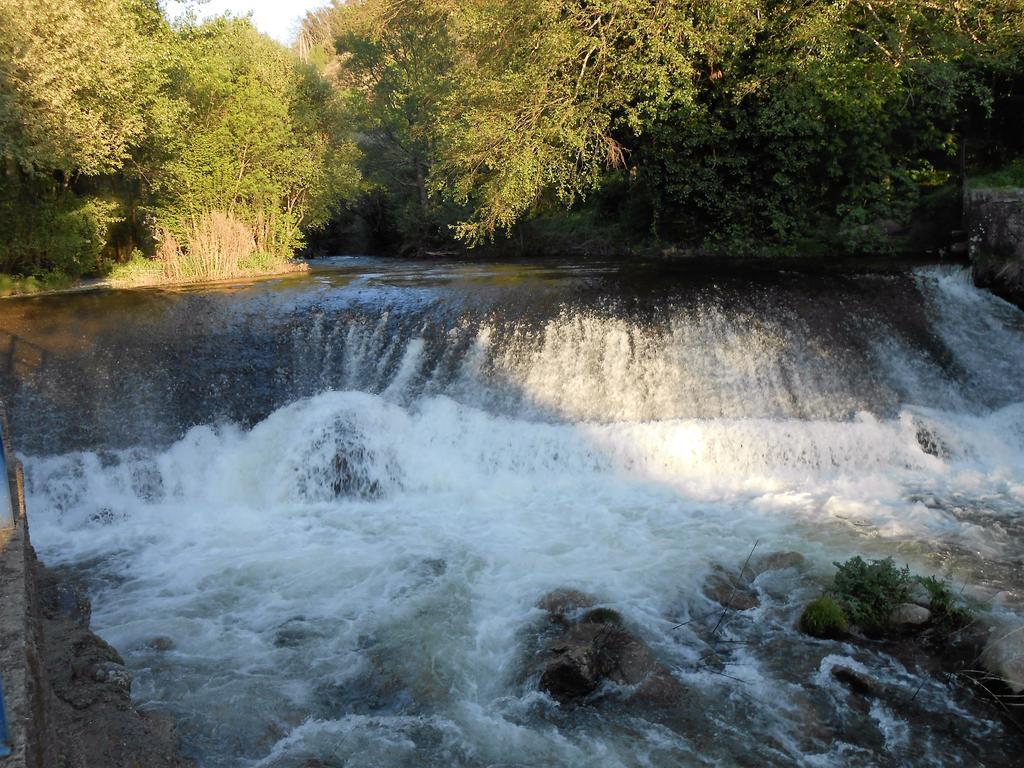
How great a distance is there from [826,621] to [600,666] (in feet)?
5.54

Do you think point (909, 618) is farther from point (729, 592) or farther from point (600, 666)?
point (600, 666)

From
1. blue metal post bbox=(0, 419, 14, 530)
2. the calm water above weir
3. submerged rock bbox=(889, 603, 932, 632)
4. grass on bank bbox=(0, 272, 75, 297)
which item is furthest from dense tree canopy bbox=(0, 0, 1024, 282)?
submerged rock bbox=(889, 603, 932, 632)

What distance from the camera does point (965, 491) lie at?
7984mm

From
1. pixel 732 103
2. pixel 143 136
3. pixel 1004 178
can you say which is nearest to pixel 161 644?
pixel 143 136

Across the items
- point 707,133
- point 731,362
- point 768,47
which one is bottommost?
point 731,362

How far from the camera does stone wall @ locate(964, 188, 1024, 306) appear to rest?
10547mm

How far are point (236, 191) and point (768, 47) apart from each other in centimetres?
1099

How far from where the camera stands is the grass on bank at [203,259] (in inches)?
562

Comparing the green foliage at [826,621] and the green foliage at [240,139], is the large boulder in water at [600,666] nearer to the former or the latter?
the green foliage at [826,621]

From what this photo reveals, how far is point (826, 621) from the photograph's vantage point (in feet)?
17.8

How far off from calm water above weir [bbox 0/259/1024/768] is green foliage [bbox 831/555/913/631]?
34 cm

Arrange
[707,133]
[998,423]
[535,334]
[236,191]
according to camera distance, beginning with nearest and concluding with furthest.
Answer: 1. [998,423]
2. [535,334]
3. [707,133]
4. [236,191]

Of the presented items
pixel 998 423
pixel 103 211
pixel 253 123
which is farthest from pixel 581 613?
pixel 253 123

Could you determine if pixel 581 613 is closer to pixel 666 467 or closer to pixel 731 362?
pixel 666 467
